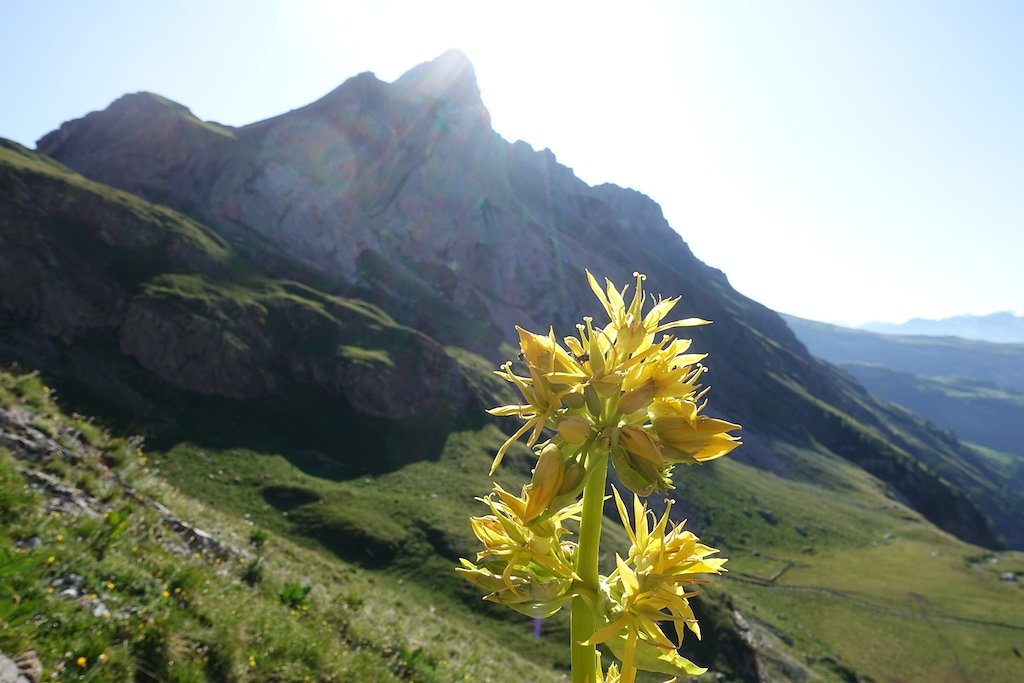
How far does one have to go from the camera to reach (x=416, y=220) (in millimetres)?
117000

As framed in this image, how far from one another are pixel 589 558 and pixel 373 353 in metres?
65.5

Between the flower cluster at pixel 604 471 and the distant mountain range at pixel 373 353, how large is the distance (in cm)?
2324

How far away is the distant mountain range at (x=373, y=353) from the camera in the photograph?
4366cm

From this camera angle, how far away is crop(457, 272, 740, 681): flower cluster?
1935 millimetres

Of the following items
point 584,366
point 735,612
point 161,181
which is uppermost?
point 161,181

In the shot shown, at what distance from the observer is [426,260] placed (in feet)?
369

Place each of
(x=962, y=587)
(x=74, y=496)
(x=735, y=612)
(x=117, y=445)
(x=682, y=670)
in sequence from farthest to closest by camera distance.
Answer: (x=962, y=587), (x=735, y=612), (x=117, y=445), (x=74, y=496), (x=682, y=670)

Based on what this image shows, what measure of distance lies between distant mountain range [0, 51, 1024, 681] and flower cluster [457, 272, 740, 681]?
23.2m

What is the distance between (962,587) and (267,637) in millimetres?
104344

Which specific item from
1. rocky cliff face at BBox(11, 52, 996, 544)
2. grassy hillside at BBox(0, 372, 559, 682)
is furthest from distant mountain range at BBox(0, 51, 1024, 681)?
grassy hillside at BBox(0, 372, 559, 682)

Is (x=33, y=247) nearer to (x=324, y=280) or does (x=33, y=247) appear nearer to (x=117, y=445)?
(x=324, y=280)

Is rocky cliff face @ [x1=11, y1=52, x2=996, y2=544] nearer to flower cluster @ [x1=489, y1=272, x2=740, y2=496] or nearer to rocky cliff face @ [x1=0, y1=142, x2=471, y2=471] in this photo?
rocky cliff face @ [x1=0, y1=142, x2=471, y2=471]

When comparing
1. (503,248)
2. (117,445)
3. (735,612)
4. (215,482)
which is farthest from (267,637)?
(503,248)

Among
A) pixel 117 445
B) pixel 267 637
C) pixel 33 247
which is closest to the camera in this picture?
pixel 267 637
